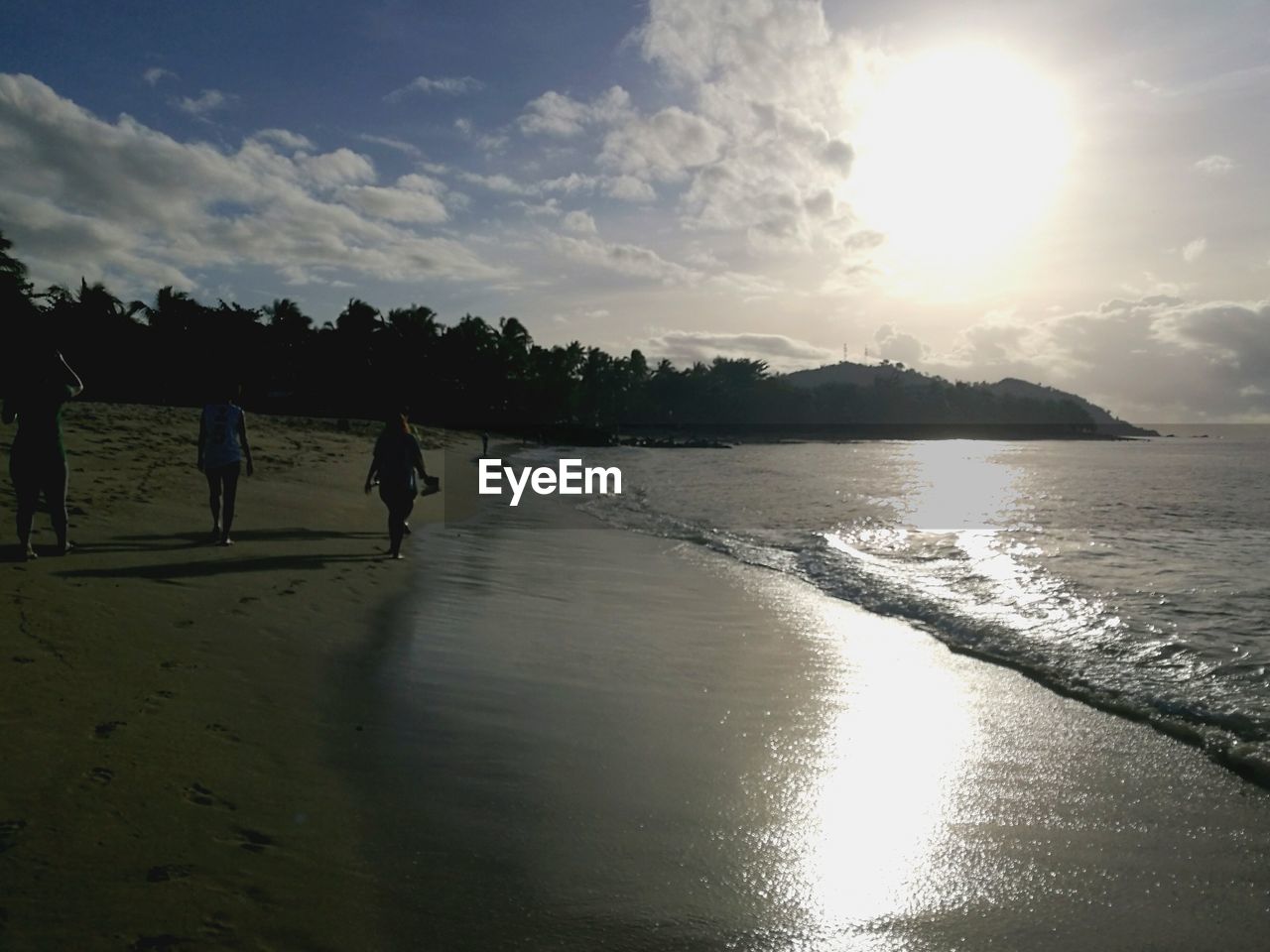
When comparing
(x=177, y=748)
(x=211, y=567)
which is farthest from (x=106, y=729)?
(x=211, y=567)

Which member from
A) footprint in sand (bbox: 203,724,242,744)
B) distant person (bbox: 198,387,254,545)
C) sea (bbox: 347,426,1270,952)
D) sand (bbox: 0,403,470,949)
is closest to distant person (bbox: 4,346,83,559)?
sand (bbox: 0,403,470,949)

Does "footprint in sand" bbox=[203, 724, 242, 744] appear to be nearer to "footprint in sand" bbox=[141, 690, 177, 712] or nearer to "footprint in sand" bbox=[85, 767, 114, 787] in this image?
"footprint in sand" bbox=[141, 690, 177, 712]

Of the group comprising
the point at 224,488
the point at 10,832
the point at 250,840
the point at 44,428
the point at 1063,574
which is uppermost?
the point at 44,428

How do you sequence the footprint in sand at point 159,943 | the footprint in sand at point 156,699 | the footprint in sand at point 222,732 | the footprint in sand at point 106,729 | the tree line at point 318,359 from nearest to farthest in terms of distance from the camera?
the footprint in sand at point 159,943
the footprint in sand at point 106,729
the footprint in sand at point 222,732
the footprint in sand at point 156,699
the tree line at point 318,359

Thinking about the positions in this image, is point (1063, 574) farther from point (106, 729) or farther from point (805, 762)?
point (106, 729)

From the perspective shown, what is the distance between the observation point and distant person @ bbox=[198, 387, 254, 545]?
9422 millimetres

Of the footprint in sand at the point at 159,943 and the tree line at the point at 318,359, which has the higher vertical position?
the tree line at the point at 318,359

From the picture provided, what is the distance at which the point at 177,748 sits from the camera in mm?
3717

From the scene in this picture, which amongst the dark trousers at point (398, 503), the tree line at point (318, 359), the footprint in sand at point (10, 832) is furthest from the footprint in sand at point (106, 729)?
the tree line at point (318, 359)

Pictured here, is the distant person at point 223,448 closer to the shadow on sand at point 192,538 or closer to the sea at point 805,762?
the shadow on sand at point 192,538

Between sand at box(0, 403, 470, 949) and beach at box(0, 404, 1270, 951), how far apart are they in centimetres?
2

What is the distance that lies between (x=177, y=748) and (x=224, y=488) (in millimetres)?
6633

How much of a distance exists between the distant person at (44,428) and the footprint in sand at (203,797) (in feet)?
18.2

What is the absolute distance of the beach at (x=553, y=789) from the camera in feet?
9.09
